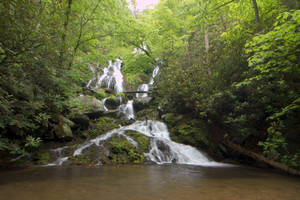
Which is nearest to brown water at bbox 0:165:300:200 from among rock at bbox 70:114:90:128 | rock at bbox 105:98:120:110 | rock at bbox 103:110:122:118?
rock at bbox 70:114:90:128

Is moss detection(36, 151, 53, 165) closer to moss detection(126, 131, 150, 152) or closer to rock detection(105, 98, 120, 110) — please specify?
moss detection(126, 131, 150, 152)

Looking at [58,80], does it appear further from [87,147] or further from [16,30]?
[87,147]

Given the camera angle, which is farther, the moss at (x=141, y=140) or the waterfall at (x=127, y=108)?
the waterfall at (x=127, y=108)

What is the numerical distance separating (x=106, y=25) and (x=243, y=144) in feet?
29.9

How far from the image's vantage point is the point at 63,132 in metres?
7.57

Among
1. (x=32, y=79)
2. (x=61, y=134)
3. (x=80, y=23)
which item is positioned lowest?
(x=61, y=134)

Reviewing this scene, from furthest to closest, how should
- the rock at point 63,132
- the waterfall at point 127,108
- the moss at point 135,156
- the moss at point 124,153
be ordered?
the waterfall at point 127,108, the rock at point 63,132, the moss at point 135,156, the moss at point 124,153

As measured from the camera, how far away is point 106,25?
29.1ft

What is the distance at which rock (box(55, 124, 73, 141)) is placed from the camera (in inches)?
293

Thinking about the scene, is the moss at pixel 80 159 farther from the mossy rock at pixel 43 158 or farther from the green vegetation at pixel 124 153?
the green vegetation at pixel 124 153

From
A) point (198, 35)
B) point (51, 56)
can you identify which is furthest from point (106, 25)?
point (198, 35)

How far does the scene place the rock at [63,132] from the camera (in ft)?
24.5

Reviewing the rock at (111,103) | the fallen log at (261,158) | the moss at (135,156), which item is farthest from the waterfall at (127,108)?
the fallen log at (261,158)

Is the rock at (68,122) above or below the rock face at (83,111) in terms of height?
below
